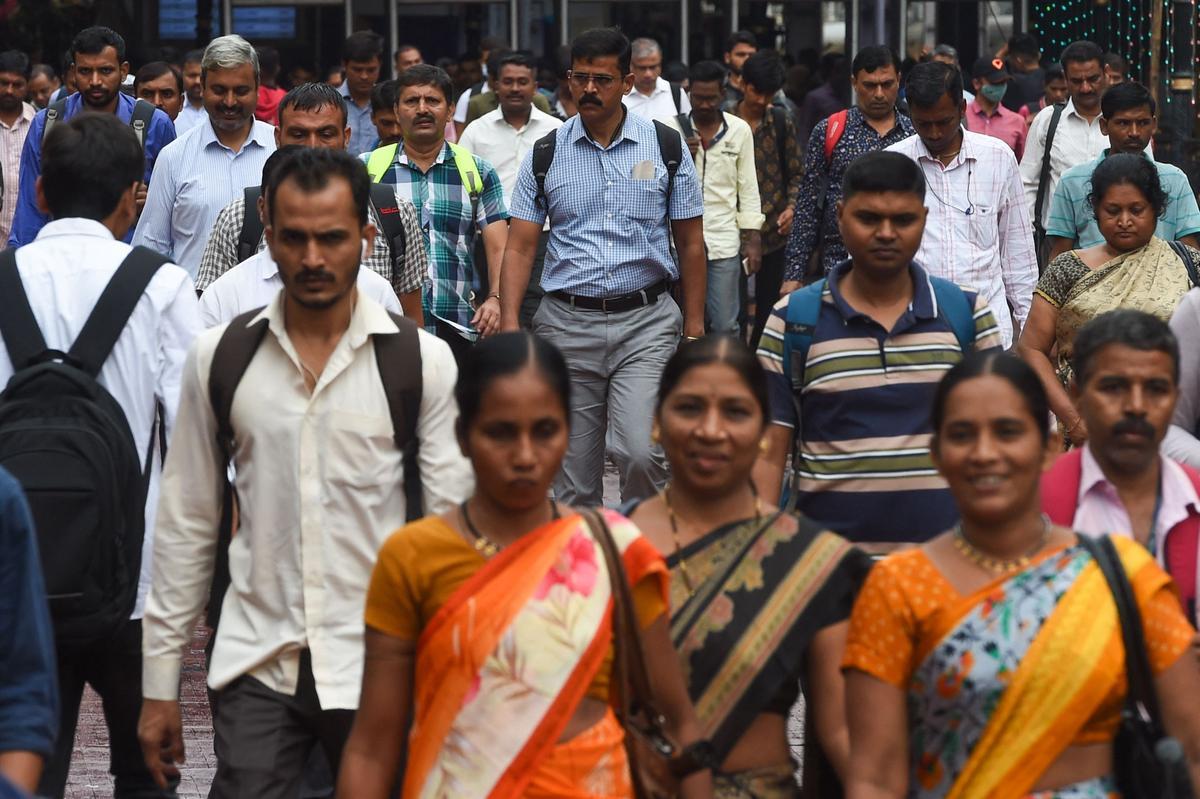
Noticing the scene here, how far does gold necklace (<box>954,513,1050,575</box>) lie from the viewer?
12.9 feet

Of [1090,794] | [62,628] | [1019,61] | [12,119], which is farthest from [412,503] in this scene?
[1019,61]

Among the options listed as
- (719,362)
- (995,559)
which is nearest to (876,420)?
(719,362)

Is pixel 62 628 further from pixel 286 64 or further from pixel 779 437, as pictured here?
pixel 286 64

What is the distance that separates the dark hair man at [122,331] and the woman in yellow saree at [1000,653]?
1.97 metres

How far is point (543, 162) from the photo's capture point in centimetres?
870

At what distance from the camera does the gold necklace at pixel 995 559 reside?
154 inches

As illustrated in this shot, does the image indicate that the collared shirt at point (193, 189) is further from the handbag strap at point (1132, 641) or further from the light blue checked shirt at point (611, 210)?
the handbag strap at point (1132, 641)

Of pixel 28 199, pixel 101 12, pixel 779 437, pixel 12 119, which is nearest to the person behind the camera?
pixel 779 437

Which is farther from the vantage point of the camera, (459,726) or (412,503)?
(412,503)

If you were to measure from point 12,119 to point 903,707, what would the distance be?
1187 cm

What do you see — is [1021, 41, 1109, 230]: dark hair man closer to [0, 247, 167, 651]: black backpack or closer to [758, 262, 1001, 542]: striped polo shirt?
[758, 262, 1001, 542]: striped polo shirt

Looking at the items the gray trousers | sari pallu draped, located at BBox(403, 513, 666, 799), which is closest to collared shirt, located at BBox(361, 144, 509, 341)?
the gray trousers

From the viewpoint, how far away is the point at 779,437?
18.1 feet

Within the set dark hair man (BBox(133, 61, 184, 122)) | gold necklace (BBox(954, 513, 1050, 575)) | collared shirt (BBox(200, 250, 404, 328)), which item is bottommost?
gold necklace (BBox(954, 513, 1050, 575))
